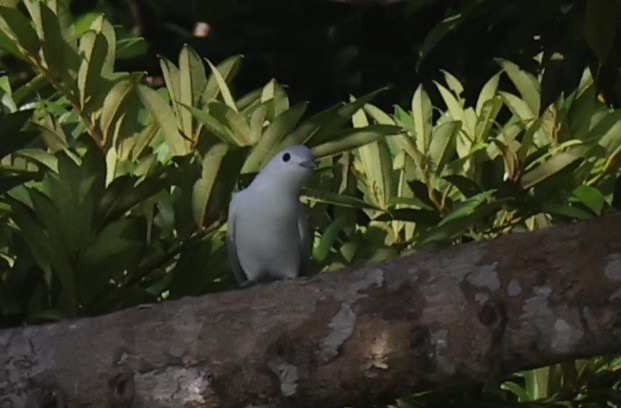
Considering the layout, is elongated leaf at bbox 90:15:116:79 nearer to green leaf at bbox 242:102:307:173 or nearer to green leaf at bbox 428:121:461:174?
green leaf at bbox 242:102:307:173

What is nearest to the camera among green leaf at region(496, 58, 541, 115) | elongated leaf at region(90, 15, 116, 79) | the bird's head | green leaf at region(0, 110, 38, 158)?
the bird's head

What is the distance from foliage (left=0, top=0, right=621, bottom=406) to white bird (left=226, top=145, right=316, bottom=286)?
0.12 meters

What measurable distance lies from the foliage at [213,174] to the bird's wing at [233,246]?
0.07 m

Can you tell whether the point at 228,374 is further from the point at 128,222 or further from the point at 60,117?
the point at 60,117

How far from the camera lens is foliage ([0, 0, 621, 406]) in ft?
8.45

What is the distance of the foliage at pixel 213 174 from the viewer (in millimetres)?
2576

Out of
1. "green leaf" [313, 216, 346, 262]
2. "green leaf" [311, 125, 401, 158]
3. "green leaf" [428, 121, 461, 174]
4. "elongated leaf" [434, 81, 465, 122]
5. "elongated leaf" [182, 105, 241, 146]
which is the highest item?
"elongated leaf" [182, 105, 241, 146]

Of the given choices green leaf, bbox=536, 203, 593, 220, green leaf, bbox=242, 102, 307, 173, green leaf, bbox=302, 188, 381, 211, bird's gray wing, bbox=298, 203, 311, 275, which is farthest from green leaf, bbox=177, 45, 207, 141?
green leaf, bbox=536, 203, 593, 220

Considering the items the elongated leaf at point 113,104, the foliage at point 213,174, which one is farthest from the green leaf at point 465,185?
the elongated leaf at point 113,104

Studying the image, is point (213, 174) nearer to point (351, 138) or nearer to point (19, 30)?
point (351, 138)

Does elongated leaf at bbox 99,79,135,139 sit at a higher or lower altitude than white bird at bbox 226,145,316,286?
higher

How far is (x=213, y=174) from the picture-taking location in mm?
2637

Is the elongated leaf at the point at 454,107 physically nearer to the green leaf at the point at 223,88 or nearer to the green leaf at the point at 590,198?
the green leaf at the point at 590,198

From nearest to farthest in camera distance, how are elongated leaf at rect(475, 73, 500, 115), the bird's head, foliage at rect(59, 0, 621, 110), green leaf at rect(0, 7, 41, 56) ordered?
the bird's head
green leaf at rect(0, 7, 41, 56)
elongated leaf at rect(475, 73, 500, 115)
foliage at rect(59, 0, 621, 110)
